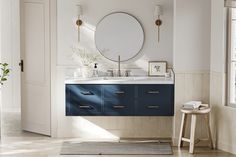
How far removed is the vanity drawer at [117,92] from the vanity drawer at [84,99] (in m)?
0.09

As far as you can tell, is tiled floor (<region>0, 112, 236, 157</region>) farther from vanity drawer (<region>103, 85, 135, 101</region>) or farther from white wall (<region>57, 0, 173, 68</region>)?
white wall (<region>57, 0, 173, 68</region>)

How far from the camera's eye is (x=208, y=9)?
22.7 ft

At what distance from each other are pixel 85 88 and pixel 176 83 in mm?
1198

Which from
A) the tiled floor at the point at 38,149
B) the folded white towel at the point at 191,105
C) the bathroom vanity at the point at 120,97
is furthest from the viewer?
the bathroom vanity at the point at 120,97

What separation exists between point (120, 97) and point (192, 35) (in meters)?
1.24

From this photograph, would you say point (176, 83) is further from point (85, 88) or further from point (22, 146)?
point (22, 146)

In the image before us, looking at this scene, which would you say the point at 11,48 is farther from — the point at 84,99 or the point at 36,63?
the point at 84,99

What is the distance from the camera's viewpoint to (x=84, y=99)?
7066mm

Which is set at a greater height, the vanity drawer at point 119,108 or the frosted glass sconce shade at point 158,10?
the frosted glass sconce shade at point 158,10

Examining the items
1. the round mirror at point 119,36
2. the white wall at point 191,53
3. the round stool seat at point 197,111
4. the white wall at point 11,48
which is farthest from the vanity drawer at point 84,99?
the white wall at point 11,48

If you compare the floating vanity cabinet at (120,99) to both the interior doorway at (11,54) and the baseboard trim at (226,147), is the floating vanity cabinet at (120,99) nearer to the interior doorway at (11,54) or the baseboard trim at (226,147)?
the baseboard trim at (226,147)

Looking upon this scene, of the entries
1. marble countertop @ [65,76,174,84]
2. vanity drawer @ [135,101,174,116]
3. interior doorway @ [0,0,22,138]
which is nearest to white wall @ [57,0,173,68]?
marble countertop @ [65,76,174,84]

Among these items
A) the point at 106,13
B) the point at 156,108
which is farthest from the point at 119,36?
the point at 156,108

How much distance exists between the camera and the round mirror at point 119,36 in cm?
A: 739
